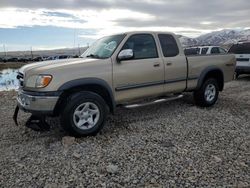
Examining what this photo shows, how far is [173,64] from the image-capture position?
7.00 metres

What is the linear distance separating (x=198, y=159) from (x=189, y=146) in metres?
0.58

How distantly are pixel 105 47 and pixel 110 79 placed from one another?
3.01 ft

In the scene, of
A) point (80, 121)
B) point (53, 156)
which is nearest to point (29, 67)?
point (80, 121)

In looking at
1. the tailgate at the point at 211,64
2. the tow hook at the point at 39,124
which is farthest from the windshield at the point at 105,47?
the tailgate at the point at 211,64

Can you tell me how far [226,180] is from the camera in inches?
158

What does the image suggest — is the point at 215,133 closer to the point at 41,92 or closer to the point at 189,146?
the point at 189,146

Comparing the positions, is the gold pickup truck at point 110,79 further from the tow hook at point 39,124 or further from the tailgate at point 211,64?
the tow hook at point 39,124

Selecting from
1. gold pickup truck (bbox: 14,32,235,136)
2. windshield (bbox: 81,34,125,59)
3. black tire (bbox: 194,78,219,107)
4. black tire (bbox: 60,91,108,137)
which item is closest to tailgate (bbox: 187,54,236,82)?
gold pickup truck (bbox: 14,32,235,136)

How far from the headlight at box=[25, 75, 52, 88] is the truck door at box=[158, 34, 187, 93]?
9.07 feet

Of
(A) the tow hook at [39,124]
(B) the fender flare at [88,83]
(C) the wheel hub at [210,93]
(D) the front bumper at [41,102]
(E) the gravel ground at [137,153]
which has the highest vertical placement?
(B) the fender flare at [88,83]

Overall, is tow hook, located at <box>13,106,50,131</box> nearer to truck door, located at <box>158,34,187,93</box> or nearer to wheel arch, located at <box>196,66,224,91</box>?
truck door, located at <box>158,34,187,93</box>

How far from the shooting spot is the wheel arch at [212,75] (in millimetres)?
7789

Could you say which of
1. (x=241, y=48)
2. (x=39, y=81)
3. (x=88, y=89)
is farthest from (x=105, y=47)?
(x=241, y=48)

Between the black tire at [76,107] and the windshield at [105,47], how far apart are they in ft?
3.18
